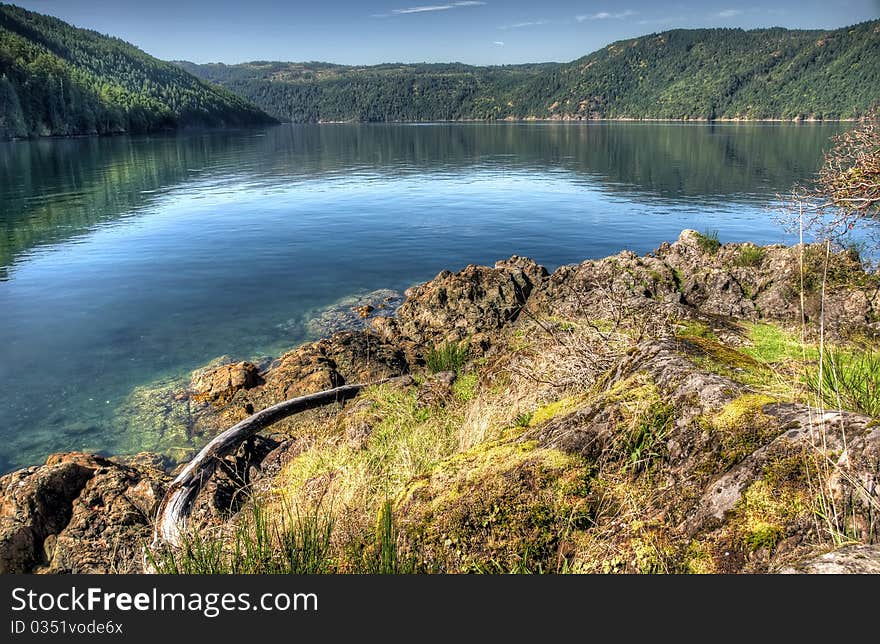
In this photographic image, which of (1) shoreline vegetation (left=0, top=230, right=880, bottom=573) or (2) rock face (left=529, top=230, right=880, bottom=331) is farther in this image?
(2) rock face (left=529, top=230, right=880, bottom=331)

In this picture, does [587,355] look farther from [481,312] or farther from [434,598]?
[481,312]

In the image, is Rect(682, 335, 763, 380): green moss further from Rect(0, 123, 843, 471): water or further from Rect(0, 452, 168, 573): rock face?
Rect(0, 123, 843, 471): water

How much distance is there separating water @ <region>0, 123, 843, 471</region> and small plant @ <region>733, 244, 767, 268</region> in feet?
29.7

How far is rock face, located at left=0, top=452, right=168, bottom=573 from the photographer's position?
21.3 ft

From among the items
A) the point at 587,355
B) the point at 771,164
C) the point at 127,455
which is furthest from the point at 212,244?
the point at 771,164

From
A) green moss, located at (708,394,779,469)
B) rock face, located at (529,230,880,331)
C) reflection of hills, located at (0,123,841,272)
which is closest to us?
green moss, located at (708,394,779,469)

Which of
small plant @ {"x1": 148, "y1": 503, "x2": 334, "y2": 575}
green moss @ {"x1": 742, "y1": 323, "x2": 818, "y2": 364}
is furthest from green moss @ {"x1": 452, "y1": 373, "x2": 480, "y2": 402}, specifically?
small plant @ {"x1": 148, "y1": 503, "x2": 334, "y2": 575}

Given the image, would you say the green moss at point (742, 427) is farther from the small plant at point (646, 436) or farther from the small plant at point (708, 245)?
the small plant at point (708, 245)

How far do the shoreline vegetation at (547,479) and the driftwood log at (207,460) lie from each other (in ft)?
0.75

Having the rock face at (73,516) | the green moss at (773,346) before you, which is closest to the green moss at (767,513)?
the green moss at (773,346)

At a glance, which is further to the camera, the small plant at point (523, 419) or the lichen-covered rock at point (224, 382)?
the lichen-covered rock at point (224, 382)

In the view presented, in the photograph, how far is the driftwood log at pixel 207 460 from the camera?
6191 mm

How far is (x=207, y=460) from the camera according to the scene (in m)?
7.95

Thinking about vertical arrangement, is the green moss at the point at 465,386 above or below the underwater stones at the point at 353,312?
above
